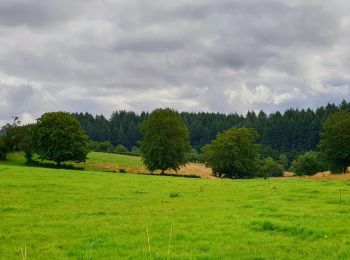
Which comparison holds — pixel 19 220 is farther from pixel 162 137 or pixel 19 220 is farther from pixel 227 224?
pixel 162 137

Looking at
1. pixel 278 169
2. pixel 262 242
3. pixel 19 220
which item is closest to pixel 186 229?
pixel 262 242

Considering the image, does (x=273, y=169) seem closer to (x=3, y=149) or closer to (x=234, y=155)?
(x=234, y=155)

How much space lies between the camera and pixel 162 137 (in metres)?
93.9

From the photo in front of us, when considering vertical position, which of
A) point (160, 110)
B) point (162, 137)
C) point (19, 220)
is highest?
point (160, 110)

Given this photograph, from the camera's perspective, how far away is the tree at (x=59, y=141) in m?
93.7

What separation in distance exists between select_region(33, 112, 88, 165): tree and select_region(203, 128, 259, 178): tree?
94.6 ft

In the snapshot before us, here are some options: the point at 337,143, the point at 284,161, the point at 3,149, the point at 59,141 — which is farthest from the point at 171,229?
the point at 284,161

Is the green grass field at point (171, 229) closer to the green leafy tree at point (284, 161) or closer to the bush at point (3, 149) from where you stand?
the bush at point (3, 149)

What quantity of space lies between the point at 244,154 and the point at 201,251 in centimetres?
9031

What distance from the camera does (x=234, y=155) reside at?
99875mm

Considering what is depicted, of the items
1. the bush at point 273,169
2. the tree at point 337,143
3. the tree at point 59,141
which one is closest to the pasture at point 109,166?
the tree at point 59,141

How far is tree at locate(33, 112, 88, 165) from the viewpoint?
307 feet

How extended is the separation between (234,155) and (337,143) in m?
21.6

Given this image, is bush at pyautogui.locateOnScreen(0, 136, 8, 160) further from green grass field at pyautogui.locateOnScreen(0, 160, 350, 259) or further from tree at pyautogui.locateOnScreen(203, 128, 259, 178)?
green grass field at pyautogui.locateOnScreen(0, 160, 350, 259)
